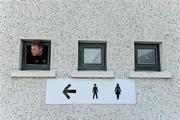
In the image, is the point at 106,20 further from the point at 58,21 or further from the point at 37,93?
the point at 37,93

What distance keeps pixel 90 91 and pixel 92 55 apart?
63 cm

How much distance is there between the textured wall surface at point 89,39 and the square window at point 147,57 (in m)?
0.14

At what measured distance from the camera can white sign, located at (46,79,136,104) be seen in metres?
3.85

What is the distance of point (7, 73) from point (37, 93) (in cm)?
58

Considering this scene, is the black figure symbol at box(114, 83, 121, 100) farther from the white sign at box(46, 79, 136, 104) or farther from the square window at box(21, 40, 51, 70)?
the square window at box(21, 40, 51, 70)

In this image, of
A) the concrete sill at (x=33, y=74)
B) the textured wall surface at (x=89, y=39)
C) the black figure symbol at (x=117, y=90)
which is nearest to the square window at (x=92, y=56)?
the textured wall surface at (x=89, y=39)

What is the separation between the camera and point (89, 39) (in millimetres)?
4004

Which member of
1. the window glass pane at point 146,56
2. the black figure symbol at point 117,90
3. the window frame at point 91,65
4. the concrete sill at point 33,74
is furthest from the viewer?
the window glass pane at point 146,56

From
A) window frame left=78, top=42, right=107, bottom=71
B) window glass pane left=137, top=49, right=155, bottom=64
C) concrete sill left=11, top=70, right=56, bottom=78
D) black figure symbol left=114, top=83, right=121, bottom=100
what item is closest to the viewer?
concrete sill left=11, top=70, right=56, bottom=78

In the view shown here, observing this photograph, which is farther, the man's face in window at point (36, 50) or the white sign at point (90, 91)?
the man's face in window at point (36, 50)

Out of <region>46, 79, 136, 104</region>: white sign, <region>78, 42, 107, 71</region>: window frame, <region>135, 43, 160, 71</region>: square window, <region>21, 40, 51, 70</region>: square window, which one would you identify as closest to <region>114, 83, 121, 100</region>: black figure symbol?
<region>46, 79, 136, 104</region>: white sign

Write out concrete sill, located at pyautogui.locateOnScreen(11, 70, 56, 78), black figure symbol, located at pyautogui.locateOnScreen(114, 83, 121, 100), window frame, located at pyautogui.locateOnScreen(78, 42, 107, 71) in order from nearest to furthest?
concrete sill, located at pyautogui.locateOnScreen(11, 70, 56, 78), black figure symbol, located at pyautogui.locateOnScreen(114, 83, 121, 100), window frame, located at pyautogui.locateOnScreen(78, 42, 107, 71)

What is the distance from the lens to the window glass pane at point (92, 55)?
4078mm

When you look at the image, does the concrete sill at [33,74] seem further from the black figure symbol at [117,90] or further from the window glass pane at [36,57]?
the black figure symbol at [117,90]
